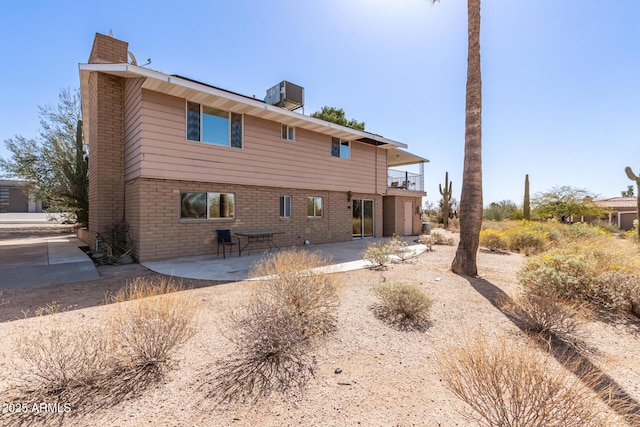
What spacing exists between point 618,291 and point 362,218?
10.8 metres

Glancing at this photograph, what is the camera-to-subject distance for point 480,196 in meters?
6.45

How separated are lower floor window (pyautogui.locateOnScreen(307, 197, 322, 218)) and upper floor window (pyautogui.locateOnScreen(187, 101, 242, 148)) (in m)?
4.09

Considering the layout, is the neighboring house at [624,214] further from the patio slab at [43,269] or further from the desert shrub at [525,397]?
the patio slab at [43,269]

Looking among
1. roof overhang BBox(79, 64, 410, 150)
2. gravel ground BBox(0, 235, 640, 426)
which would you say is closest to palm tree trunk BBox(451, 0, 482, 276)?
gravel ground BBox(0, 235, 640, 426)

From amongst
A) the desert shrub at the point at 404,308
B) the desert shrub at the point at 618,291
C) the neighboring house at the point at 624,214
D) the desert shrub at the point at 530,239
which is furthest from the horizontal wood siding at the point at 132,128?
the neighboring house at the point at 624,214

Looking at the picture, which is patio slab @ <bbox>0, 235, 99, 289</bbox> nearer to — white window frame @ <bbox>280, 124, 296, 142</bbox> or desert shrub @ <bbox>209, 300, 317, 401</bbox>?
desert shrub @ <bbox>209, 300, 317, 401</bbox>

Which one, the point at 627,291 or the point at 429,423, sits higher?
the point at 627,291

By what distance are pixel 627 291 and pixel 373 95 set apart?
1226cm

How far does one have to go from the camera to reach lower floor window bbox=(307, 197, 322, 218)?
12.3m

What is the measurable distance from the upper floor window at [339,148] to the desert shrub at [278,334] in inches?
393

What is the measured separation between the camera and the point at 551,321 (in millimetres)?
3496

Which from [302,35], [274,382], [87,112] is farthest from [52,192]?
[274,382]

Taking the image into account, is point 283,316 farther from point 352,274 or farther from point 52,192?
point 52,192

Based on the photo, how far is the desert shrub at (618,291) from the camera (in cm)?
414
